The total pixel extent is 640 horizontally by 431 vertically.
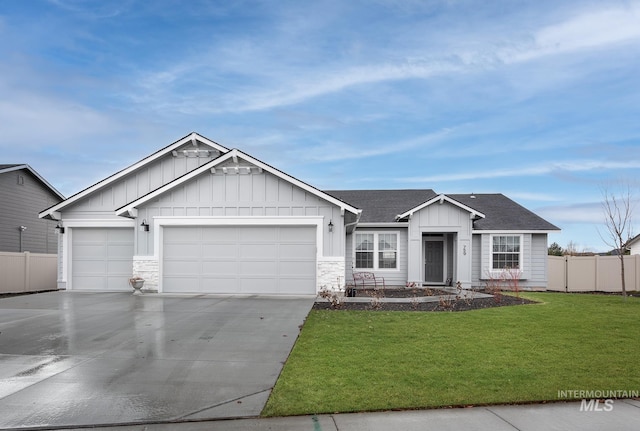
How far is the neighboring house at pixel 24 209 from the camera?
21641 millimetres

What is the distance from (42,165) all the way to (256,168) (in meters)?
17.8

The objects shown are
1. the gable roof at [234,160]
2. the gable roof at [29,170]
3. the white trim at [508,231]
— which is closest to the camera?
the gable roof at [234,160]

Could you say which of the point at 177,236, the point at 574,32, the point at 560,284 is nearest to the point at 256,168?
the point at 177,236

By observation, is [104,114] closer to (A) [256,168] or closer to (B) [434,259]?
(A) [256,168]

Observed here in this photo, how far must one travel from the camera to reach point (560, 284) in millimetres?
21188

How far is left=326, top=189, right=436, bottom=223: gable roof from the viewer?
790 inches

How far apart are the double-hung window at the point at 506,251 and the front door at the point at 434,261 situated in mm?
2441

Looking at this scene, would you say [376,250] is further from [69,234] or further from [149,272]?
[69,234]

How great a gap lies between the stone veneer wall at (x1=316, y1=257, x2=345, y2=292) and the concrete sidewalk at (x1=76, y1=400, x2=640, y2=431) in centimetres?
1021

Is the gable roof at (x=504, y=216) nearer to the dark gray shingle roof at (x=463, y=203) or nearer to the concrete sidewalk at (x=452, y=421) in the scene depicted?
the dark gray shingle roof at (x=463, y=203)

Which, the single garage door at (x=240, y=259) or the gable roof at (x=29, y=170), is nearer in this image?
the single garage door at (x=240, y=259)

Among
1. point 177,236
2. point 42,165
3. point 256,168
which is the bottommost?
point 177,236

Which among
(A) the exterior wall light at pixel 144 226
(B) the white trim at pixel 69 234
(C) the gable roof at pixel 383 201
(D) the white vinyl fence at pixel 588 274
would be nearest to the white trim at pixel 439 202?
(C) the gable roof at pixel 383 201

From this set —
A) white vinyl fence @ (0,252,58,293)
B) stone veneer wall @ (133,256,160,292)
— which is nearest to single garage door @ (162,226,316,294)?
stone veneer wall @ (133,256,160,292)
